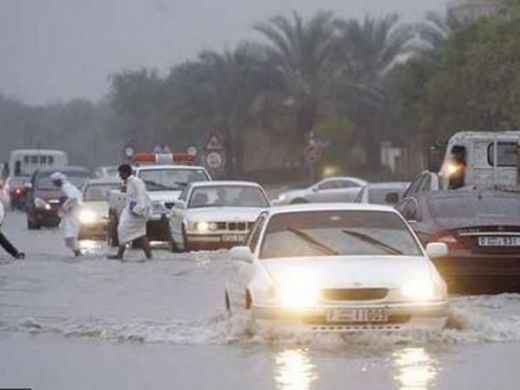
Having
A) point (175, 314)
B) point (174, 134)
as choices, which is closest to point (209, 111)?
point (174, 134)

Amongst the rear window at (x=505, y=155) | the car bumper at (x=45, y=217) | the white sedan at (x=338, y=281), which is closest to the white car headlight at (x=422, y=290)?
the white sedan at (x=338, y=281)

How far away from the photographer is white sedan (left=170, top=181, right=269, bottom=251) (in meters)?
28.8

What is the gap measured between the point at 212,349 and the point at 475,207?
7180mm

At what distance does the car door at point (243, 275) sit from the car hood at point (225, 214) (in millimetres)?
11910

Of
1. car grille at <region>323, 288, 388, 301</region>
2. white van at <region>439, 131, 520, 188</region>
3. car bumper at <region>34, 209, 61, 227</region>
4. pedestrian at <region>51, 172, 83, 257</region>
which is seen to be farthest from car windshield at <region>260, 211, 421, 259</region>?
car bumper at <region>34, 209, 61, 227</region>

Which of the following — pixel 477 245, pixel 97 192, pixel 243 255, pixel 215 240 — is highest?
pixel 97 192

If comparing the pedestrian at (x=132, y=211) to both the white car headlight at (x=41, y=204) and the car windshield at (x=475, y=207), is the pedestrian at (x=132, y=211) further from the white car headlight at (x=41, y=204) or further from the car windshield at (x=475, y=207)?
the white car headlight at (x=41, y=204)

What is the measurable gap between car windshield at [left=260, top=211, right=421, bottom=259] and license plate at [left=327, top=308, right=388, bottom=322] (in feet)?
4.21

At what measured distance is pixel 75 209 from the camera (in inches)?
1152

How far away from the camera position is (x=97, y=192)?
38844 mm

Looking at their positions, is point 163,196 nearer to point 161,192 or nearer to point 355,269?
point 161,192

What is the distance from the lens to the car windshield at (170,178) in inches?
1342

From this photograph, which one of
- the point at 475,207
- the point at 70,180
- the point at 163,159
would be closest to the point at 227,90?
the point at 70,180

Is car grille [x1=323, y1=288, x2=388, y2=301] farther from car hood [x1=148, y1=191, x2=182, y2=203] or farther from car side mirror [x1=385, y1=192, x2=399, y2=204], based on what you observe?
car hood [x1=148, y1=191, x2=182, y2=203]
